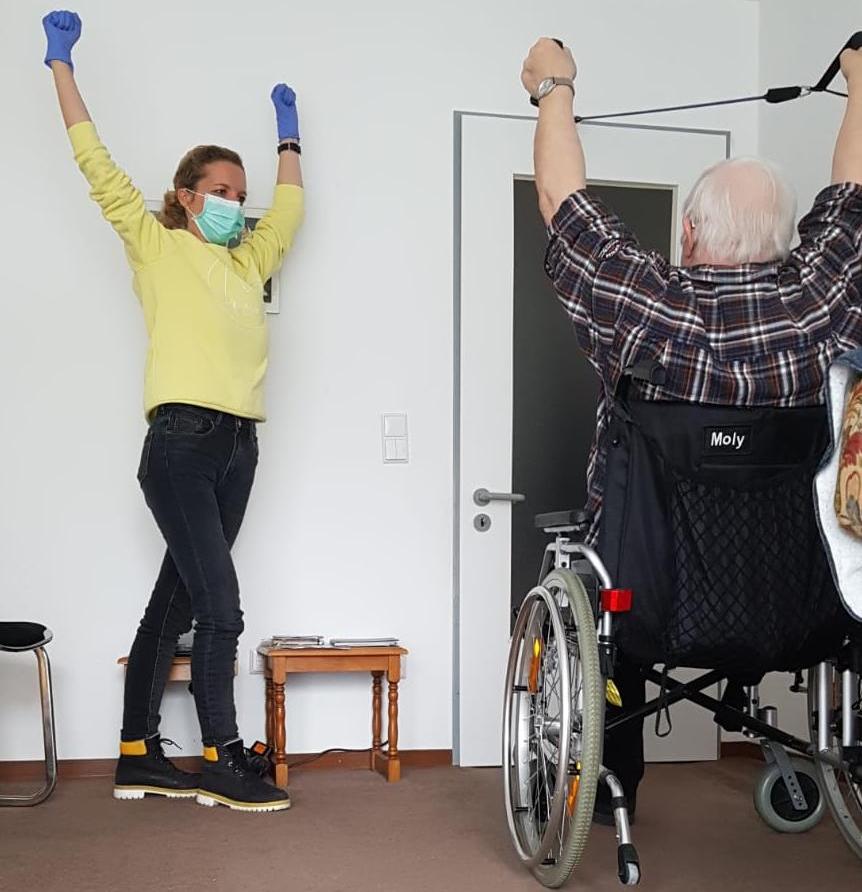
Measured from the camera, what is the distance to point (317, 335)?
3.68m

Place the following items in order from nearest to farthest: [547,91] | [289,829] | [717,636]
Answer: [717,636]
[547,91]
[289,829]

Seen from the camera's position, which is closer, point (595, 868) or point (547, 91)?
point (547, 91)

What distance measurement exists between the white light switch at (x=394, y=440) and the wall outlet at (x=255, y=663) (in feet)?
2.26

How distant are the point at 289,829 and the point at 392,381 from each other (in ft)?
4.56

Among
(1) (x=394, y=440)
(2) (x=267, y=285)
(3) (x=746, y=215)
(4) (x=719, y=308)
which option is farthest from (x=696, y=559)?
(2) (x=267, y=285)

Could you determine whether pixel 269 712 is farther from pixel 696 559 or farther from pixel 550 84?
pixel 550 84

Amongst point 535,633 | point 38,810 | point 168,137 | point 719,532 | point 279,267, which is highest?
point 168,137

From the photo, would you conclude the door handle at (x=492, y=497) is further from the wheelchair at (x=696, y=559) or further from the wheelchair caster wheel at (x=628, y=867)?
the wheelchair caster wheel at (x=628, y=867)

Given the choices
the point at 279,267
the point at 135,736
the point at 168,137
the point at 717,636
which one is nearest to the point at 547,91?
the point at 717,636

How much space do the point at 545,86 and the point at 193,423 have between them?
126 centimetres

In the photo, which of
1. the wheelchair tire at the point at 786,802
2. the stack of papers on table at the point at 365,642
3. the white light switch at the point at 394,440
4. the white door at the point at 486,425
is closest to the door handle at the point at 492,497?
the white door at the point at 486,425

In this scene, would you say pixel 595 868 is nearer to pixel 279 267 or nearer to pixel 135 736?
pixel 135 736

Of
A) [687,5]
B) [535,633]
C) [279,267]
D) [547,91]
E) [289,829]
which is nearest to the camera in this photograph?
[547,91]

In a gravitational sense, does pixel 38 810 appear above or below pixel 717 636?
below
